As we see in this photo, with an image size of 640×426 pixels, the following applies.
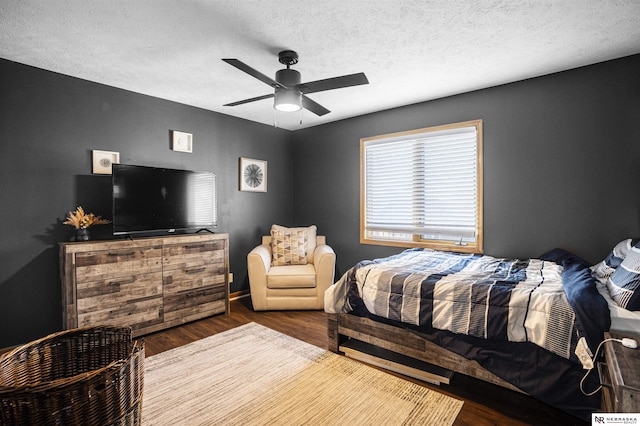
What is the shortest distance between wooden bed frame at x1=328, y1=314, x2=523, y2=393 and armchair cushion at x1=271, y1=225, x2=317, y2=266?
1500 mm

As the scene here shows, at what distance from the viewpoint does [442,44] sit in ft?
8.05

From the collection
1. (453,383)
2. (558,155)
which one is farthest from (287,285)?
(558,155)

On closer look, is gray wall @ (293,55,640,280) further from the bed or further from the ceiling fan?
the ceiling fan

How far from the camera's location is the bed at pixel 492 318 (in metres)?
1.72

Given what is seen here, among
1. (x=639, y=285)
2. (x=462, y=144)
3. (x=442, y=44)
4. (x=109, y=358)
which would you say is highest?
(x=442, y=44)

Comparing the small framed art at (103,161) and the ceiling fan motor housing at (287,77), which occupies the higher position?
the ceiling fan motor housing at (287,77)

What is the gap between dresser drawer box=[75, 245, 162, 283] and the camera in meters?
2.76

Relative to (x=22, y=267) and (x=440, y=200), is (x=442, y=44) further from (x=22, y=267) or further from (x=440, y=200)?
(x=22, y=267)

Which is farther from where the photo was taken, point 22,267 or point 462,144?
point 462,144

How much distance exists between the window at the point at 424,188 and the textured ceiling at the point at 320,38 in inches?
26.8

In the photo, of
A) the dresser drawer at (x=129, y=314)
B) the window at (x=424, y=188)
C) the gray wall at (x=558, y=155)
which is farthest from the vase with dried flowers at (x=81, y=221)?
the gray wall at (x=558, y=155)

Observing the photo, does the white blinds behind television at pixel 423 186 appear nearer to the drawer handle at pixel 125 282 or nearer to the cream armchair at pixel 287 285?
the cream armchair at pixel 287 285

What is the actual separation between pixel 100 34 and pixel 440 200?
142 inches

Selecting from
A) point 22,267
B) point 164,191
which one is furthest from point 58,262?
point 164,191
